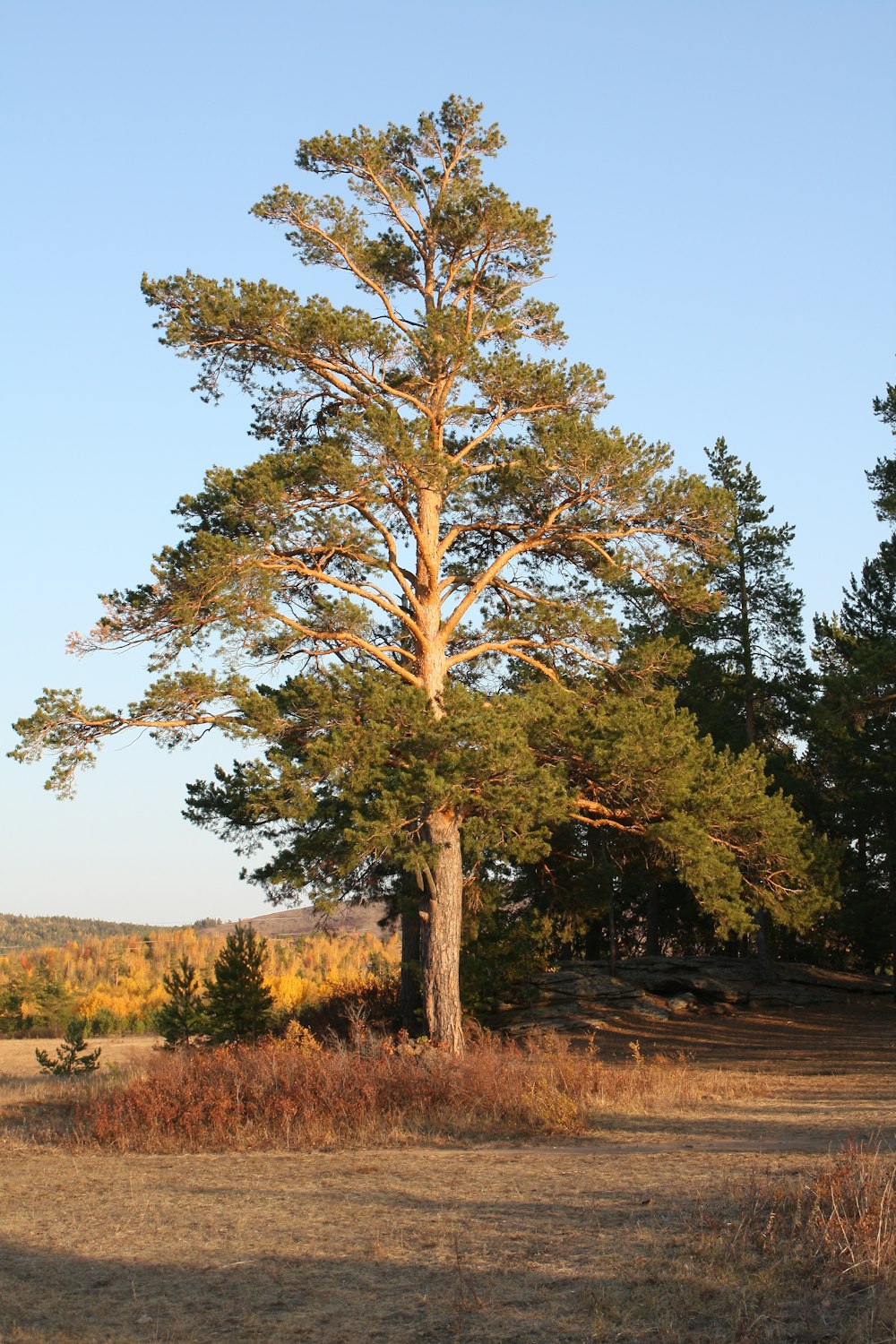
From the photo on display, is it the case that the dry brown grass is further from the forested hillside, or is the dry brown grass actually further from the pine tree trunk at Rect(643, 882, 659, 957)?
the pine tree trunk at Rect(643, 882, 659, 957)

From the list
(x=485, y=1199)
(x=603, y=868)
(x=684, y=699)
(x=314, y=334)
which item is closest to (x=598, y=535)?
(x=314, y=334)

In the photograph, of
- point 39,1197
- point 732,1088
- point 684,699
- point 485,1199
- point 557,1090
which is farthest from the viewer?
point 684,699

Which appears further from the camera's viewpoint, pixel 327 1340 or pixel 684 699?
pixel 684 699

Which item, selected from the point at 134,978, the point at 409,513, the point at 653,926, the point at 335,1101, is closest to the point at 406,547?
the point at 409,513

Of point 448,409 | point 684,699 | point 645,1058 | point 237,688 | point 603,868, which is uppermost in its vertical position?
point 448,409

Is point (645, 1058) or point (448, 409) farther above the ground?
point (448, 409)

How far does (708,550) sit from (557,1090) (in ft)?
32.3

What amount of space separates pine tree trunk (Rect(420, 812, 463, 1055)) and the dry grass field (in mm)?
4761

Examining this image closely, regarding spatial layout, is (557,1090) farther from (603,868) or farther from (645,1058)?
(603,868)

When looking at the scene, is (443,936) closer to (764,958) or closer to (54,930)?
(764,958)

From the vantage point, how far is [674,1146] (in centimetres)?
1123

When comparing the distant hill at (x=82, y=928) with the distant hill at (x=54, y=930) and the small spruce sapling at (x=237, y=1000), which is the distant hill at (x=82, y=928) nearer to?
the distant hill at (x=54, y=930)

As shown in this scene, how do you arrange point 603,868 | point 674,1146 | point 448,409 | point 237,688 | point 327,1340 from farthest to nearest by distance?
point 603,868, point 448,409, point 237,688, point 674,1146, point 327,1340

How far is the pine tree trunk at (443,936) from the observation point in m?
17.9
